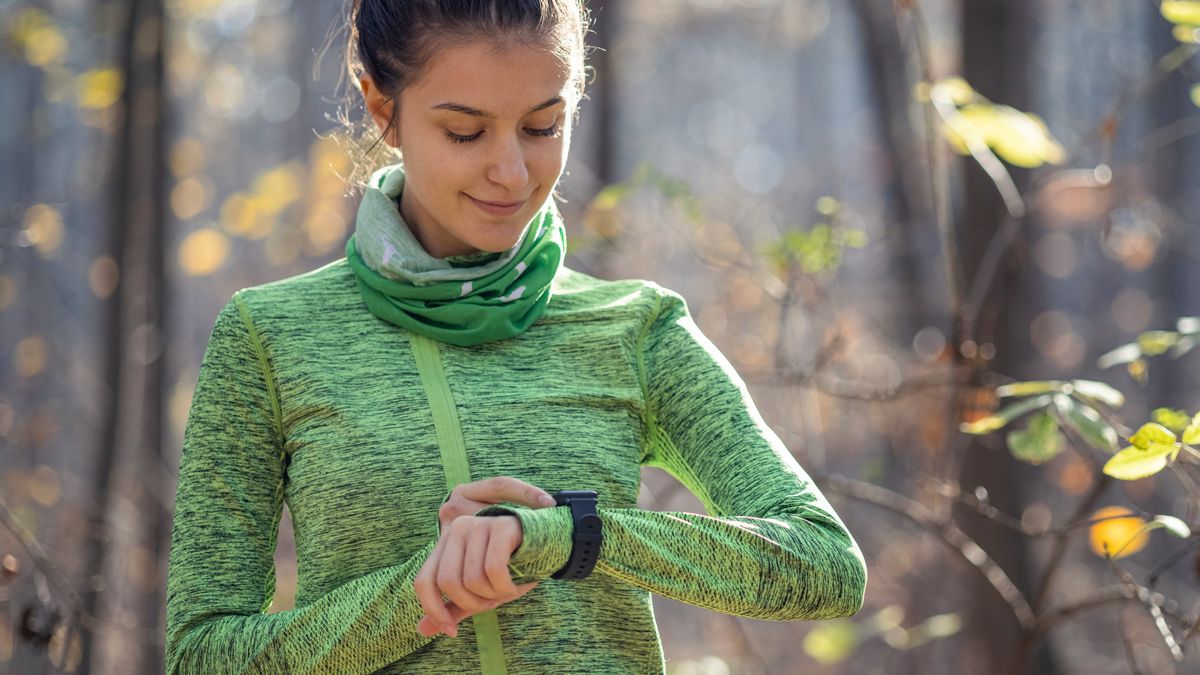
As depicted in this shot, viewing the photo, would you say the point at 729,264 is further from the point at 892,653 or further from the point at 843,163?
the point at 843,163

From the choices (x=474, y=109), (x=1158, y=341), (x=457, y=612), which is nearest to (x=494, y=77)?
(x=474, y=109)

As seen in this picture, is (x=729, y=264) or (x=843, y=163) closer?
(x=729, y=264)

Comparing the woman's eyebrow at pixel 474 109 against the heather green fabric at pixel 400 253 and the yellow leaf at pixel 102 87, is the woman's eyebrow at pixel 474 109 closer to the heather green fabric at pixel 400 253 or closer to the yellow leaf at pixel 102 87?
the heather green fabric at pixel 400 253

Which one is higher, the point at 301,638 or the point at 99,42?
the point at 99,42

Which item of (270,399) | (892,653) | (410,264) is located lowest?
(892,653)

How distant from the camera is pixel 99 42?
610 centimetres

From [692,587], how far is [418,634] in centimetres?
30

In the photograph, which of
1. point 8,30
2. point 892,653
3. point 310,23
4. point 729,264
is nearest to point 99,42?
point 8,30

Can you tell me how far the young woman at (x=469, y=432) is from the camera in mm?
1447

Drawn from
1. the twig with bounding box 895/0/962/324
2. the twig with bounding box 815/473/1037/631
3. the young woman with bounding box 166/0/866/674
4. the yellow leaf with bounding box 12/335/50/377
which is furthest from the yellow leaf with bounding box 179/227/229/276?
the young woman with bounding box 166/0/866/674

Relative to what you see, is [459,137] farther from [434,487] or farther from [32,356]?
[32,356]

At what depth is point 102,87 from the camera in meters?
4.51

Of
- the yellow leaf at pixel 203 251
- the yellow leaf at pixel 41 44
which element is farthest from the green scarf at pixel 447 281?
the yellow leaf at pixel 203 251

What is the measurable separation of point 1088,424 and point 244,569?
1.22 m
